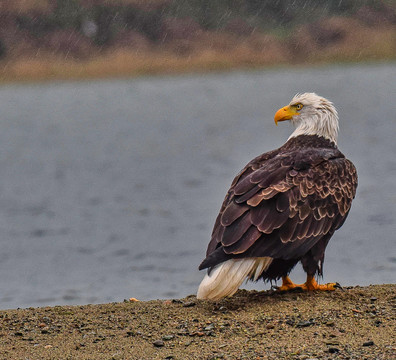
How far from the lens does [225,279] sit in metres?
6.33

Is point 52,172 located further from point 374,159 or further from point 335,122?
point 335,122

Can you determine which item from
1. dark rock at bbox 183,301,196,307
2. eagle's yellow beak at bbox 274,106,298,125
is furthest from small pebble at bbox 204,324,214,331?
eagle's yellow beak at bbox 274,106,298,125

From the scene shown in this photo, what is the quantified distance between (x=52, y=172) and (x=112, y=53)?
3247cm

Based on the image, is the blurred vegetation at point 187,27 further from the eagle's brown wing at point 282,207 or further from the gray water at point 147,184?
the eagle's brown wing at point 282,207

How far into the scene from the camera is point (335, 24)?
59.4 meters

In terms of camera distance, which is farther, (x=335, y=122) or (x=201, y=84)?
(x=201, y=84)

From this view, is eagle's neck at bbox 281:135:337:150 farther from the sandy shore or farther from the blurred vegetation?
the blurred vegetation

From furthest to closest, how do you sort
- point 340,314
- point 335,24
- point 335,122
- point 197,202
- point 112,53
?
point 335,24, point 112,53, point 197,202, point 335,122, point 340,314

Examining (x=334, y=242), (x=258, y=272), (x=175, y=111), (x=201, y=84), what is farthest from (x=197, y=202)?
(x=201, y=84)

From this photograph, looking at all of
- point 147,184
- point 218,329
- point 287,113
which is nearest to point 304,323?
point 218,329

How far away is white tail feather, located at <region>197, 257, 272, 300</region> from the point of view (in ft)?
20.7

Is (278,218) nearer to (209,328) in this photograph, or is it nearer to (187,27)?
(209,328)

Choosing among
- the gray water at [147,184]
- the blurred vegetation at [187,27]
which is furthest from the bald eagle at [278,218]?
the blurred vegetation at [187,27]

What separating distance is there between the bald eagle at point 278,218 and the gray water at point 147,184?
7.79 ft
